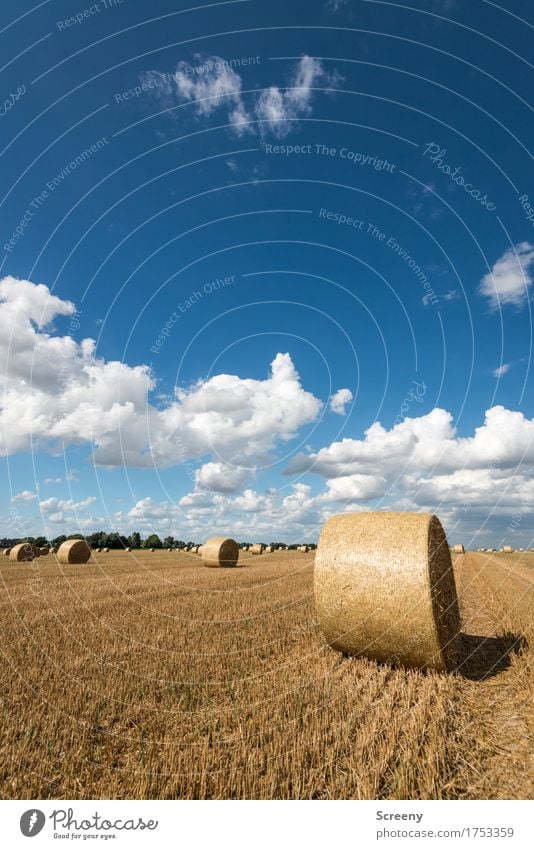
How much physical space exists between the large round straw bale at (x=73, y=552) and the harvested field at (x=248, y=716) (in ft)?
71.7

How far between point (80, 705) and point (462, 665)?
19.0 ft

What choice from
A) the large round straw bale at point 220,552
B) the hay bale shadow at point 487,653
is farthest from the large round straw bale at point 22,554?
the hay bale shadow at point 487,653

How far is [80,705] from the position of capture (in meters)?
5.59

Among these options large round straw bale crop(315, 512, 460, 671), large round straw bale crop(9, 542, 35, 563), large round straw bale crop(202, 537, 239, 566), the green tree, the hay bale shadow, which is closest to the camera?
large round straw bale crop(315, 512, 460, 671)

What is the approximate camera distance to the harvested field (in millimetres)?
3992

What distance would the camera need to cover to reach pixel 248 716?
5211 millimetres

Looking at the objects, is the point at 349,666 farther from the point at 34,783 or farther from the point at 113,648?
the point at 34,783

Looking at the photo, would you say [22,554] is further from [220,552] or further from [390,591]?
[390,591]

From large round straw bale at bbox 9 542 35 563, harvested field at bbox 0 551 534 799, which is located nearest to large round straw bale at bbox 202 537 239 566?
large round straw bale at bbox 9 542 35 563

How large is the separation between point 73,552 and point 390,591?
2789 centimetres
